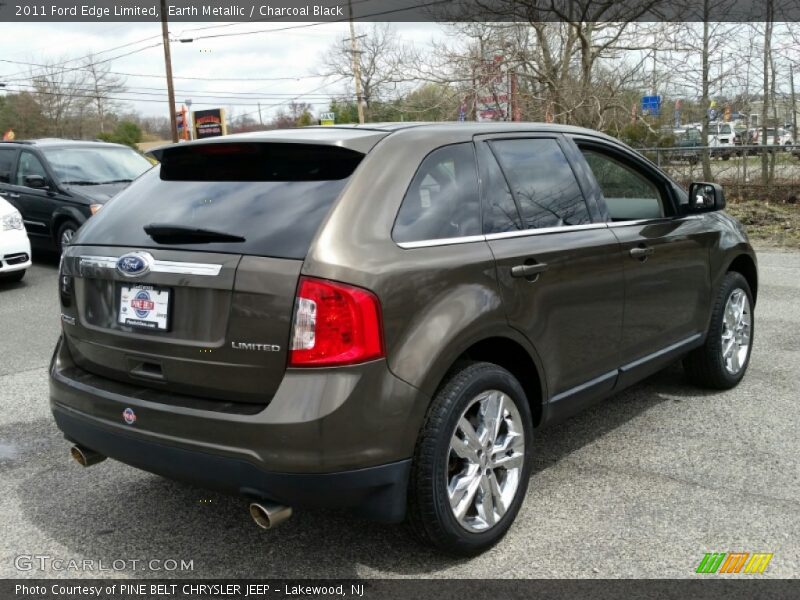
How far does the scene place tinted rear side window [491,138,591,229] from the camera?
11.6 ft

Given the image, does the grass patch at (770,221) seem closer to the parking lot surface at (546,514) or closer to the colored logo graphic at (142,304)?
the parking lot surface at (546,514)

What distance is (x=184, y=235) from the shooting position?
2920mm

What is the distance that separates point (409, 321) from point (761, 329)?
524 centimetres

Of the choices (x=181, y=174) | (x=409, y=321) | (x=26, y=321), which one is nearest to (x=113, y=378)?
(x=181, y=174)

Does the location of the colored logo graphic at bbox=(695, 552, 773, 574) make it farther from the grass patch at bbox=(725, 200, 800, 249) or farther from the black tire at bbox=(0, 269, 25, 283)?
the grass patch at bbox=(725, 200, 800, 249)

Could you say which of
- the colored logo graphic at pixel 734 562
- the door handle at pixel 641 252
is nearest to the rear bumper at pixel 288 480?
the colored logo graphic at pixel 734 562

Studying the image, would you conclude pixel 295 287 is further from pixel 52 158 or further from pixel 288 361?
pixel 52 158

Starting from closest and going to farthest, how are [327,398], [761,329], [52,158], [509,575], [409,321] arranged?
1. [327,398]
2. [409,321]
3. [509,575]
4. [761,329]
5. [52,158]

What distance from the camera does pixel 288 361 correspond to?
2637 millimetres

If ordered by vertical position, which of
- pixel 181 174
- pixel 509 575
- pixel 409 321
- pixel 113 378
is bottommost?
pixel 509 575

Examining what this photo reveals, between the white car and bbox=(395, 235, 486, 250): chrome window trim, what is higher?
bbox=(395, 235, 486, 250): chrome window trim

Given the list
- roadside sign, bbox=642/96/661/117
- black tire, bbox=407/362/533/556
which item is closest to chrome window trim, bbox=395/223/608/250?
black tire, bbox=407/362/533/556

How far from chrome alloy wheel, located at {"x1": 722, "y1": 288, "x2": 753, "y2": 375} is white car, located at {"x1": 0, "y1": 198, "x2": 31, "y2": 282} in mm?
8171

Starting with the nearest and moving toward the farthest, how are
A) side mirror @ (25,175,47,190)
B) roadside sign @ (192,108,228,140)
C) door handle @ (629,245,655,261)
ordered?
door handle @ (629,245,655,261), side mirror @ (25,175,47,190), roadside sign @ (192,108,228,140)
